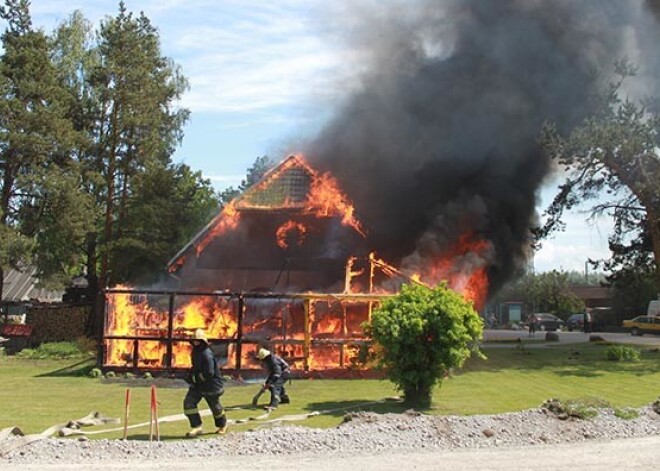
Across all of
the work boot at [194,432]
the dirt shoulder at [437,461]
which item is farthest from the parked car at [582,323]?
the work boot at [194,432]

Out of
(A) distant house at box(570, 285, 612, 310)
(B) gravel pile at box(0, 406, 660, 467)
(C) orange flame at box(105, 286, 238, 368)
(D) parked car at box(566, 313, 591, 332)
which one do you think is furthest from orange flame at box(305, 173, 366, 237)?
(A) distant house at box(570, 285, 612, 310)

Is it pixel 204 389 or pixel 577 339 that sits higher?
pixel 577 339

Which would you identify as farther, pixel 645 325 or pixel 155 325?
pixel 645 325

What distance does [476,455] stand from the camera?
11.0 metres

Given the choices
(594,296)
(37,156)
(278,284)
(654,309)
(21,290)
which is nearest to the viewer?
(278,284)

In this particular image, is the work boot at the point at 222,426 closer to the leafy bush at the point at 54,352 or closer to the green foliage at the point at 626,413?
the green foliage at the point at 626,413

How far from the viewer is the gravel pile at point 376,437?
1088 centimetres

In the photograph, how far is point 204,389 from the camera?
12.8m

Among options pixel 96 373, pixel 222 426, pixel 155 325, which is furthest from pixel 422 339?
pixel 155 325

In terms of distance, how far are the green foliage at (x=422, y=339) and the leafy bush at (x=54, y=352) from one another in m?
17.7

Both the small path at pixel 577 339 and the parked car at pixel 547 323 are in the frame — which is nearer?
the small path at pixel 577 339

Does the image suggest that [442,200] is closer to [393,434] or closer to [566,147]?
[566,147]

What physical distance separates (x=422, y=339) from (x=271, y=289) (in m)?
15.6

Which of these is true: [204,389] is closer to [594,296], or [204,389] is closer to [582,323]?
[582,323]
